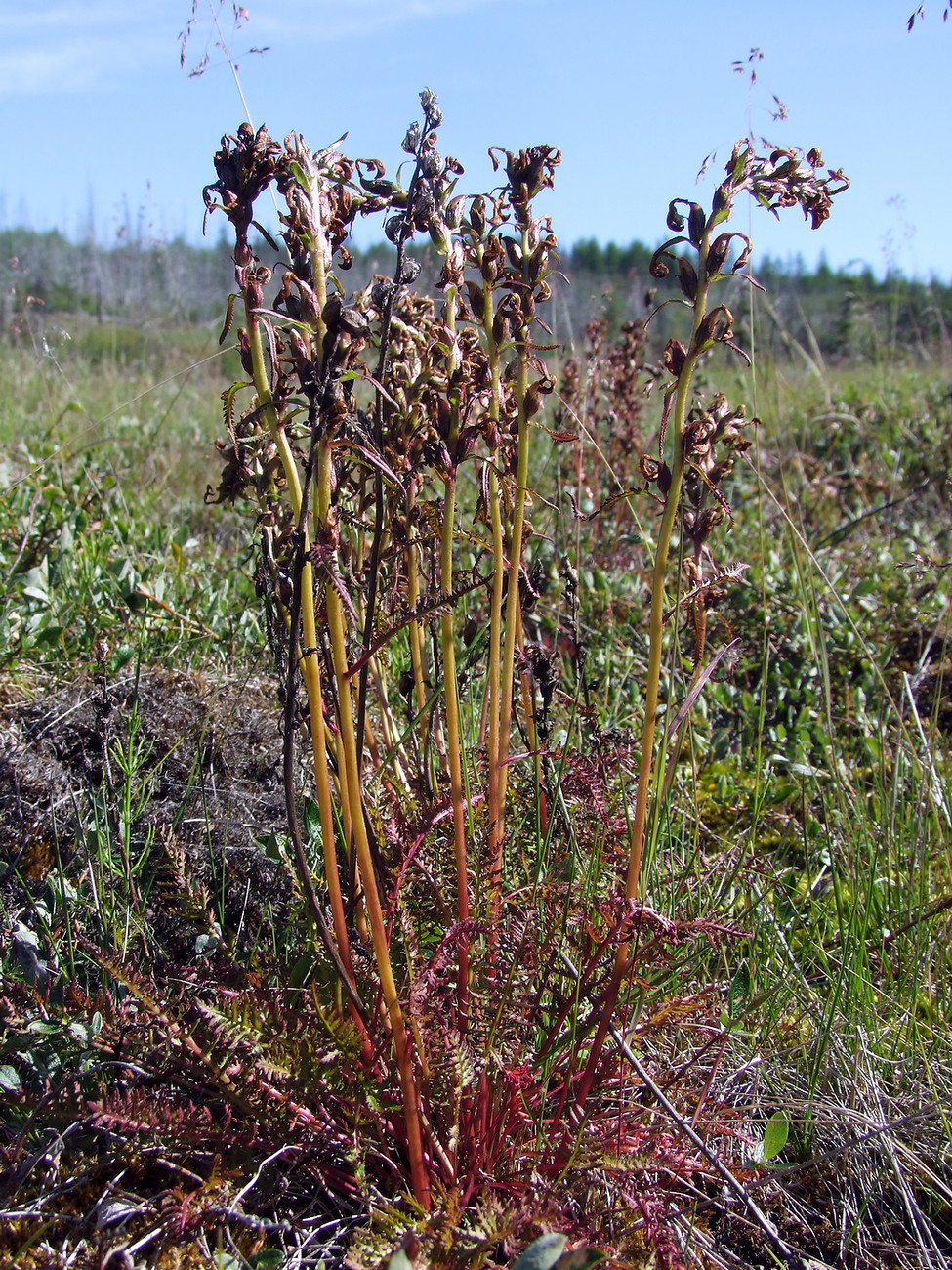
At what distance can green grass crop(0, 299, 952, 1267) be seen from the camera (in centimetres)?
157

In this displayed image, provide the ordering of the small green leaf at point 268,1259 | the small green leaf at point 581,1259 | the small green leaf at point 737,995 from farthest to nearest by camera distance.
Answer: the small green leaf at point 737,995
the small green leaf at point 268,1259
the small green leaf at point 581,1259

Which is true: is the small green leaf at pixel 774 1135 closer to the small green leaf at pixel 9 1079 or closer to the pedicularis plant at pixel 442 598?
the pedicularis plant at pixel 442 598

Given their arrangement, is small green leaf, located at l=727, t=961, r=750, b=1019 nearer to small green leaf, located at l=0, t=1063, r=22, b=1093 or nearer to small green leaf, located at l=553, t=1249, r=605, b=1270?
small green leaf, located at l=553, t=1249, r=605, b=1270

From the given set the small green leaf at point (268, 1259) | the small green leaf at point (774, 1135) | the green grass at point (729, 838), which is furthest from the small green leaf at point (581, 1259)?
the small green leaf at point (774, 1135)

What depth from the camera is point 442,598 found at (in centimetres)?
125

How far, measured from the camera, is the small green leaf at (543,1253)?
44.6 inches

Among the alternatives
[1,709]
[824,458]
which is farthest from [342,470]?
[824,458]

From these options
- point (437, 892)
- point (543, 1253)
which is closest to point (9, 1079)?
point (437, 892)

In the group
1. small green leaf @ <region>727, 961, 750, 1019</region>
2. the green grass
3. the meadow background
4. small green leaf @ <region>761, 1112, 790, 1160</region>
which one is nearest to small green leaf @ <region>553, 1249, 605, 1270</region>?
the meadow background

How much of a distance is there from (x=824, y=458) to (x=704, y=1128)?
5074 millimetres

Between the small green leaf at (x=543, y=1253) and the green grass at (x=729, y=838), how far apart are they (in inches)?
8.4

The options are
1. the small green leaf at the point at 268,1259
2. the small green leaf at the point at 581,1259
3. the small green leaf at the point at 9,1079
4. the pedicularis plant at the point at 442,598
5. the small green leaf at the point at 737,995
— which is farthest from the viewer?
the small green leaf at the point at 737,995

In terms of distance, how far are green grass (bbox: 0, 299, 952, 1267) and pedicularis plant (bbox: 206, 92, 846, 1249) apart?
0.37 feet

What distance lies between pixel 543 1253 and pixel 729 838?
1.40m
